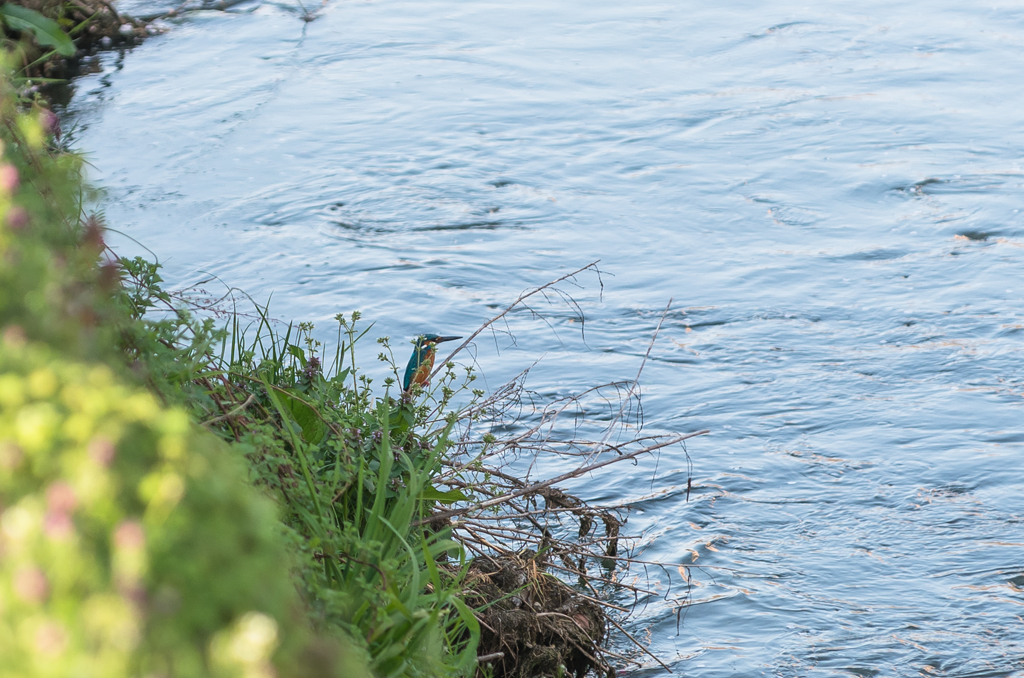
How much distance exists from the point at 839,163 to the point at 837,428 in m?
3.69

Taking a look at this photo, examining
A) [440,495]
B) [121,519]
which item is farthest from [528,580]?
[121,519]

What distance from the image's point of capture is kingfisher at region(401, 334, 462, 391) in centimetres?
439

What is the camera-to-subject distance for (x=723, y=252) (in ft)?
26.4

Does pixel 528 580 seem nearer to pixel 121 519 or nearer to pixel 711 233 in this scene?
pixel 121 519

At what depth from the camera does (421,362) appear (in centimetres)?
455

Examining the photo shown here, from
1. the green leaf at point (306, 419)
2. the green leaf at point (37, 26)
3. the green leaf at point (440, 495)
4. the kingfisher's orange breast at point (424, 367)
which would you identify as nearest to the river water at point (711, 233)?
the green leaf at point (37, 26)

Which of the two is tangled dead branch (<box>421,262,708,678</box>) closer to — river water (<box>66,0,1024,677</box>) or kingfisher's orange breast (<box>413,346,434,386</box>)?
kingfisher's orange breast (<box>413,346,434,386</box>)

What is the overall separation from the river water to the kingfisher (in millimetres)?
1420

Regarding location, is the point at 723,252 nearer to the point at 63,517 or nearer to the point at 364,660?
the point at 364,660

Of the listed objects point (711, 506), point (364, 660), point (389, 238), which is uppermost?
point (364, 660)

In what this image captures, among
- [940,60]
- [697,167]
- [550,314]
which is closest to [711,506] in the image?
[550,314]

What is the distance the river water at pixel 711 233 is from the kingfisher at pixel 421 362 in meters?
1.42

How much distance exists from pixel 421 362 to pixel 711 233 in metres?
4.32

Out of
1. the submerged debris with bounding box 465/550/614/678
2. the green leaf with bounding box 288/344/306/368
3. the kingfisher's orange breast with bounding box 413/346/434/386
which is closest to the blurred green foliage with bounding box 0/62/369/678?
the submerged debris with bounding box 465/550/614/678
